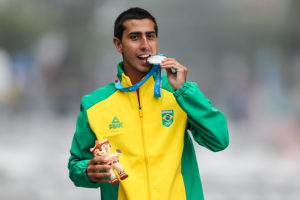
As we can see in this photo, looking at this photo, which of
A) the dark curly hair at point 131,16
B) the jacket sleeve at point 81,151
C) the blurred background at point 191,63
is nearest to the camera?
the jacket sleeve at point 81,151

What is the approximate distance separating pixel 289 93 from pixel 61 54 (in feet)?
10.1

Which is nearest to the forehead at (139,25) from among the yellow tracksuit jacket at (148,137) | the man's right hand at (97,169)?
the yellow tracksuit jacket at (148,137)

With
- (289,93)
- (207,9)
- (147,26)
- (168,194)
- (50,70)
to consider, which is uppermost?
(207,9)

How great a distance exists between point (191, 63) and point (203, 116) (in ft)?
14.3

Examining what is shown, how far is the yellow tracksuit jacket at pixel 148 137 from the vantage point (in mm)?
2031

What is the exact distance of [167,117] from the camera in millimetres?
2162

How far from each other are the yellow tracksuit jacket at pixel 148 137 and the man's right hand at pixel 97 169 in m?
0.07

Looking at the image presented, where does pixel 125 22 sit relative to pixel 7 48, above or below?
below

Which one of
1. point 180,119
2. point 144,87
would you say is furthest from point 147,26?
point 180,119

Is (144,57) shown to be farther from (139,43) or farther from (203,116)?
(203,116)

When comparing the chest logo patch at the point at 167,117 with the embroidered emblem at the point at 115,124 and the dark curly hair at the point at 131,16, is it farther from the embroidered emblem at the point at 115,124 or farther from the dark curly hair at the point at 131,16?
the dark curly hair at the point at 131,16

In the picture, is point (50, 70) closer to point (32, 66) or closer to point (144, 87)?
point (32, 66)

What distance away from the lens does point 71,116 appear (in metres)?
6.62

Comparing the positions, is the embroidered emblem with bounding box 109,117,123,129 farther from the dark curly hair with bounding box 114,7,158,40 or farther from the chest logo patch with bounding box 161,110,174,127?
the dark curly hair with bounding box 114,7,158,40
